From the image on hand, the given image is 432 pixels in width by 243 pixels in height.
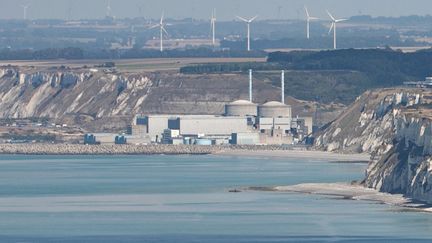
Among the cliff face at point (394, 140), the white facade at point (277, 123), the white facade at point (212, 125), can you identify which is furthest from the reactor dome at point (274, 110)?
the cliff face at point (394, 140)

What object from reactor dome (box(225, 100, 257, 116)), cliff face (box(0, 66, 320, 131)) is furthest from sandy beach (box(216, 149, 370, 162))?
cliff face (box(0, 66, 320, 131))

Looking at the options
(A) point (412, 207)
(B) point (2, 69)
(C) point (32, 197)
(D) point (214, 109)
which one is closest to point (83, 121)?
(D) point (214, 109)

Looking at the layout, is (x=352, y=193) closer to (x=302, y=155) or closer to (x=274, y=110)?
(x=302, y=155)

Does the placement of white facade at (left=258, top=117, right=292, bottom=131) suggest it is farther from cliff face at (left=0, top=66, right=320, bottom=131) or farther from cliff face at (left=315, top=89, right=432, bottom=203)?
cliff face at (left=315, top=89, right=432, bottom=203)

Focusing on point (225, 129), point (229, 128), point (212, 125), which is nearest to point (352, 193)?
point (229, 128)

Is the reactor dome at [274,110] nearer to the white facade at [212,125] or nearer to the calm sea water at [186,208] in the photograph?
the white facade at [212,125]

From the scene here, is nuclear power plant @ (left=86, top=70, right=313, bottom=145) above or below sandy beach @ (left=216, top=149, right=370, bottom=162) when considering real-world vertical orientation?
above

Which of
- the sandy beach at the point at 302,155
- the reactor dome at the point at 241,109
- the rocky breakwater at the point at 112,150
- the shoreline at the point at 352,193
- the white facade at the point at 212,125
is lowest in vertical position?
the rocky breakwater at the point at 112,150
